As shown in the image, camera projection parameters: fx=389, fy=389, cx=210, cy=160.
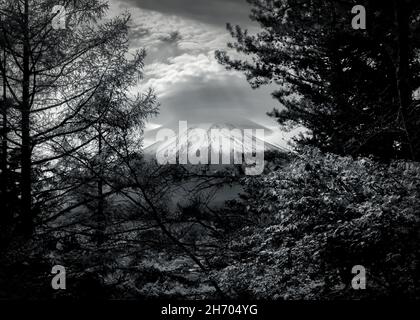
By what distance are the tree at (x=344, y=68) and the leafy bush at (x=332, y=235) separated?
2.70 feet

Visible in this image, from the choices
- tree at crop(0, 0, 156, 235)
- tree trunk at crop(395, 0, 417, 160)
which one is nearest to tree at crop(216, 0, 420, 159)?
tree trunk at crop(395, 0, 417, 160)

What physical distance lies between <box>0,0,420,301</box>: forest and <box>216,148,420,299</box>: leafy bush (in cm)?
2

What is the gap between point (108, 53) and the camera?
8.41m

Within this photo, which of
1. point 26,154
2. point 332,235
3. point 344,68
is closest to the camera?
point 332,235

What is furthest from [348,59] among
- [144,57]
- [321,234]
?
[321,234]

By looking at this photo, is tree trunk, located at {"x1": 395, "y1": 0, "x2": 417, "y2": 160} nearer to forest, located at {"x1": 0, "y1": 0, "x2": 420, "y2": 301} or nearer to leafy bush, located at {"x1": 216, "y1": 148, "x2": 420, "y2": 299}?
forest, located at {"x1": 0, "y1": 0, "x2": 420, "y2": 301}

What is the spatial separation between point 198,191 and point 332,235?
363 centimetres

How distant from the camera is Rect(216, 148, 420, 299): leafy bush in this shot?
396 cm

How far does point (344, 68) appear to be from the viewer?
1078cm

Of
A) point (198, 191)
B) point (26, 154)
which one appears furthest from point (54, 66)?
point (198, 191)

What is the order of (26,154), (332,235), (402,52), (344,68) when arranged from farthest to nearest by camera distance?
(344,68), (26,154), (402,52), (332,235)

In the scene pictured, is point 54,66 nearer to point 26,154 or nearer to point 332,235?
point 26,154
